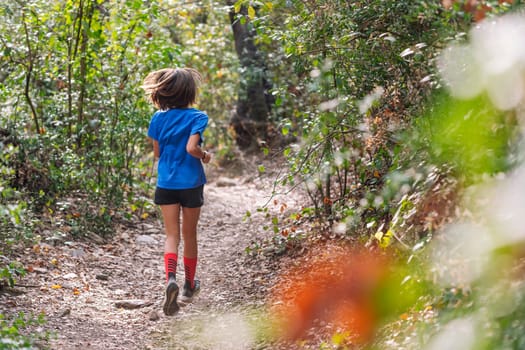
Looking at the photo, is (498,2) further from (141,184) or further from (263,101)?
(263,101)

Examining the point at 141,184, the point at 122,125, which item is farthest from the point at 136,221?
the point at 122,125

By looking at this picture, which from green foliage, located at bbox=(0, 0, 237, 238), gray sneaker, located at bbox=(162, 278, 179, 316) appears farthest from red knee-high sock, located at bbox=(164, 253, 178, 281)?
green foliage, located at bbox=(0, 0, 237, 238)

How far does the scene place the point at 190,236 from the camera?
5055 mm

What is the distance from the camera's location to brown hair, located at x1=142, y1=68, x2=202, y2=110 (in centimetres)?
488

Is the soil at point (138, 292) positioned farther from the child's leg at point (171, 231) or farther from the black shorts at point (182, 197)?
the black shorts at point (182, 197)

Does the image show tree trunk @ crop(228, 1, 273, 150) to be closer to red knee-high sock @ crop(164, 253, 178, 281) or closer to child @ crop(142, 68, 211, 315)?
child @ crop(142, 68, 211, 315)

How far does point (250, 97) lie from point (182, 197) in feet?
24.0

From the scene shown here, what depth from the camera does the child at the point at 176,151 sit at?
4.86m

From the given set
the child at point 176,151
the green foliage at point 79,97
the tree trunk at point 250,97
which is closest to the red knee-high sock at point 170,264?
the child at point 176,151

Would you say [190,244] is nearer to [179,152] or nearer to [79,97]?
[179,152]

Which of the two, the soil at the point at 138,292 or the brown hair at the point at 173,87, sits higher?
the brown hair at the point at 173,87

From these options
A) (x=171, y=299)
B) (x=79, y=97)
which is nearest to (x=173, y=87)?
(x=171, y=299)

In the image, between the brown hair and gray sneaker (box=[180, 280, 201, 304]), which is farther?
gray sneaker (box=[180, 280, 201, 304])

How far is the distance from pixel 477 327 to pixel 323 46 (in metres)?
2.70
